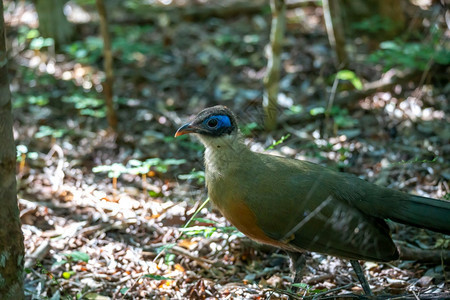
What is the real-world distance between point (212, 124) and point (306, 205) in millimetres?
855

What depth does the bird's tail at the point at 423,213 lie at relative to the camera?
353 cm

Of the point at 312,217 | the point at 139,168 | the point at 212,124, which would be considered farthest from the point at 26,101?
the point at 312,217

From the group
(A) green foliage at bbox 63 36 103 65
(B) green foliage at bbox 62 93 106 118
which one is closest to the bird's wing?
(B) green foliage at bbox 62 93 106 118

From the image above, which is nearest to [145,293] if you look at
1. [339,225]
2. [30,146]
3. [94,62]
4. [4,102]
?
[339,225]

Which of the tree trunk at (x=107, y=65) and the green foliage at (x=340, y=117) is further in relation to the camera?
the tree trunk at (x=107, y=65)

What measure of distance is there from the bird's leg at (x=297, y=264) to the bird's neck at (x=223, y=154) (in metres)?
0.76

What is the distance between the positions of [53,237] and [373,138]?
3.58m

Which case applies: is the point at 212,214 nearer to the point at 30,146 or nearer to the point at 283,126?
the point at 283,126

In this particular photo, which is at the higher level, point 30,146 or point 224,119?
Answer: point 224,119

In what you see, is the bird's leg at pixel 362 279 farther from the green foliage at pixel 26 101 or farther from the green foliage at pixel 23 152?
the green foliage at pixel 26 101

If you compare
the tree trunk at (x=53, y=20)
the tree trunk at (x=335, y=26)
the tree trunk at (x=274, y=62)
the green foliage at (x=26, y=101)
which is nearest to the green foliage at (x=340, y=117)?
the tree trunk at (x=274, y=62)

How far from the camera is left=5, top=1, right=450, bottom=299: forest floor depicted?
14.3 ft

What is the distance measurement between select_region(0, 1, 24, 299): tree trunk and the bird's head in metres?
1.25

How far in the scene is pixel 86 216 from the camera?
535 cm
